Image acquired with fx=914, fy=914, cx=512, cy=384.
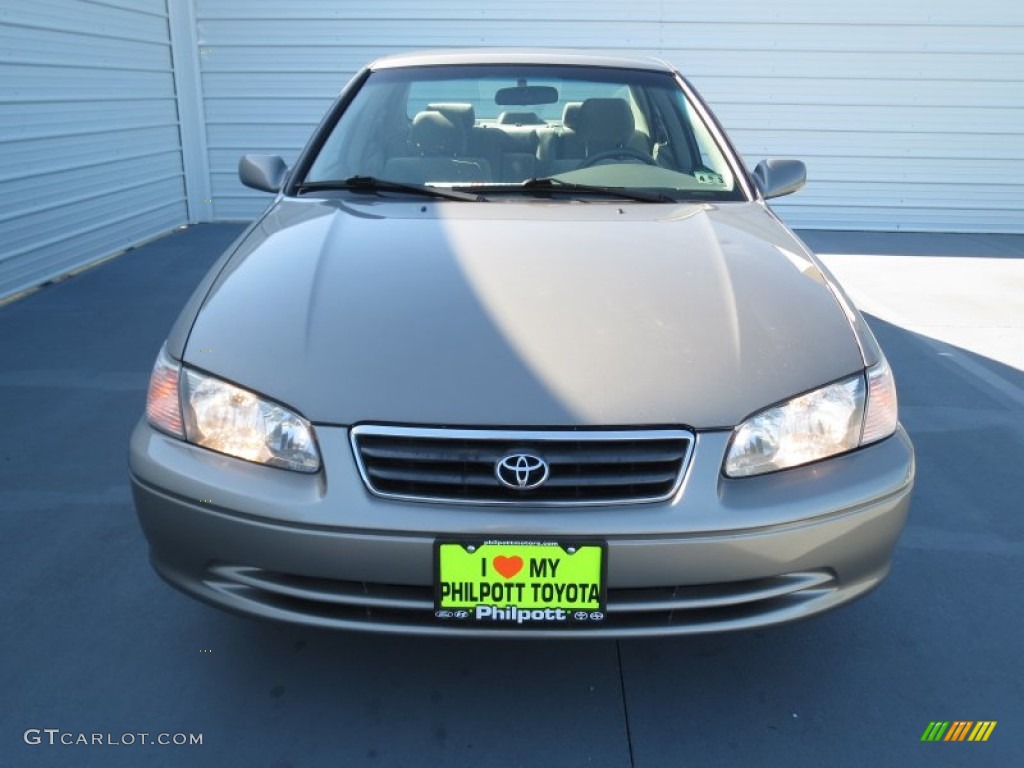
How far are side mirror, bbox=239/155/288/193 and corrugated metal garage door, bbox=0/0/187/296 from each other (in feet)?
10.3

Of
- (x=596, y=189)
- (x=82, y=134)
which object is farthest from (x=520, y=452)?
(x=82, y=134)

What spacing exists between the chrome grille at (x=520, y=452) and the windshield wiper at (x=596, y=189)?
4.28ft

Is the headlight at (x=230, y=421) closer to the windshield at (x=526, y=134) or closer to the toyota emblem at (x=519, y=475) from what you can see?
the toyota emblem at (x=519, y=475)

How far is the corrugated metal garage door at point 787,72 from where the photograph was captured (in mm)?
8328

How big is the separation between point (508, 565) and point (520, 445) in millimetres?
235

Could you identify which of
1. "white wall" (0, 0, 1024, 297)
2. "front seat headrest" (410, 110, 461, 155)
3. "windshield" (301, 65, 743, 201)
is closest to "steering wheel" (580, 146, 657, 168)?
"windshield" (301, 65, 743, 201)

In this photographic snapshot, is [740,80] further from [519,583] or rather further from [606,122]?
[519,583]

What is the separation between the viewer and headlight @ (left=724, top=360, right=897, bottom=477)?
188cm

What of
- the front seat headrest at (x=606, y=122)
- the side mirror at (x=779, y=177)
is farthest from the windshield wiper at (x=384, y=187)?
the side mirror at (x=779, y=177)

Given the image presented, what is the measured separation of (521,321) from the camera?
2068mm

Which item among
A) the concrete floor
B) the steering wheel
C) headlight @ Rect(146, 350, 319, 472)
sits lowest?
the concrete floor

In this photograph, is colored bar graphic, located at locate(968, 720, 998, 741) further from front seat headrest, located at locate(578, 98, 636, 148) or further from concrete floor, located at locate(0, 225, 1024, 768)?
front seat headrest, located at locate(578, 98, 636, 148)

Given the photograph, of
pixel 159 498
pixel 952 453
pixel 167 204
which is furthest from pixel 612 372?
pixel 167 204

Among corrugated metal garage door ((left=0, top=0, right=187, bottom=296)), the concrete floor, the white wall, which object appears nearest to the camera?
the concrete floor
